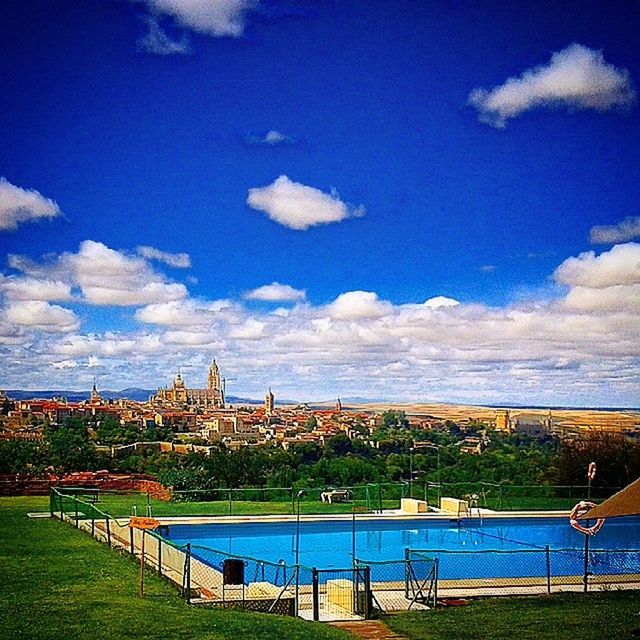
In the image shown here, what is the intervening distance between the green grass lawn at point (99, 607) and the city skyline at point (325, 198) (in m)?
11.2

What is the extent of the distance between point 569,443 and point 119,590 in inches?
592

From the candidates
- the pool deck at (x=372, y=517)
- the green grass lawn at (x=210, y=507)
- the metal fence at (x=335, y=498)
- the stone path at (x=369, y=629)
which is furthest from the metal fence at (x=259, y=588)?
the metal fence at (x=335, y=498)

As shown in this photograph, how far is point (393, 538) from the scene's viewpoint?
14562mm

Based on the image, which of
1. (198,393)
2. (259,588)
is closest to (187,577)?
(259,588)

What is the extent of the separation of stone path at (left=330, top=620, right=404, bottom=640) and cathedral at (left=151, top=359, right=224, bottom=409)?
20.6 m

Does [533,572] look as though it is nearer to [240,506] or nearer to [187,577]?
[187,577]

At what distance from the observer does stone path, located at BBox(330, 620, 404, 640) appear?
7027 mm

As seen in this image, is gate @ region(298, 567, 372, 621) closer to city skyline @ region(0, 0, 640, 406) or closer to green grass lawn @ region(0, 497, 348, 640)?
green grass lawn @ region(0, 497, 348, 640)

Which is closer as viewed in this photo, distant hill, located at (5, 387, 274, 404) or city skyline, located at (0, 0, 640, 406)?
city skyline, located at (0, 0, 640, 406)

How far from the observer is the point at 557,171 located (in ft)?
72.2

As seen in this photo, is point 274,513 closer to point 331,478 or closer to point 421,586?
point 331,478

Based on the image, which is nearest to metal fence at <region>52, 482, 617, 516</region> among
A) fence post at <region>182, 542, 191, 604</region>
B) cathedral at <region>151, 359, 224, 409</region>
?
fence post at <region>182, 542, 191, 604</region>

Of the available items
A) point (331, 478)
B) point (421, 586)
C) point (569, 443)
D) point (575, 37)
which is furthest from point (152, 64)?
point (421, 586)

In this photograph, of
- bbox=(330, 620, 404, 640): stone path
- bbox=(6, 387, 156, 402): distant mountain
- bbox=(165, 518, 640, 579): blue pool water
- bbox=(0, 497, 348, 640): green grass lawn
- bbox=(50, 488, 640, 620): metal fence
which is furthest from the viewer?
bbox=(6, 387, 156, 402): distant mountain
